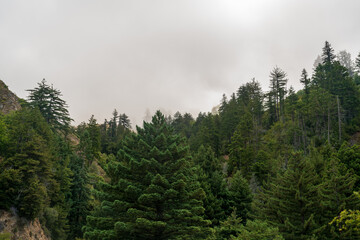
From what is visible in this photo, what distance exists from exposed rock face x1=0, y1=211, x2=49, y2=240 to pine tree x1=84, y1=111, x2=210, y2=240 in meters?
14.9

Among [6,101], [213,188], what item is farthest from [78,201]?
[6,101]

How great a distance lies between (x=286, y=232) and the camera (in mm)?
16188

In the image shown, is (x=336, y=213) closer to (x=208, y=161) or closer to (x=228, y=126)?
(x=208, y=161)

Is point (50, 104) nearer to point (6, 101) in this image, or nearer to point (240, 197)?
point (6, 101)

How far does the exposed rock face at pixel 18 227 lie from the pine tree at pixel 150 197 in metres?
14.9

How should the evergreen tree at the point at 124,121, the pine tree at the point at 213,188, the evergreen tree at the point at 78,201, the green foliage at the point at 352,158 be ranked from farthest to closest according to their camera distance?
the evergreen tree at the point at 124,121 < the evergreen tree at the point at 78,201 < the pine tree at the point at 213,188 < the green foliage at the point at 352,158

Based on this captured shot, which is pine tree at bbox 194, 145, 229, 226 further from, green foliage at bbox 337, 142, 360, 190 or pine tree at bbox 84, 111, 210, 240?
green foliage at bbox 337, 142, 360, 190

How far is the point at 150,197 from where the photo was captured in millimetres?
14375

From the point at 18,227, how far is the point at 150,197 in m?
22.5

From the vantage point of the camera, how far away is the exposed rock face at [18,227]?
24906 mm

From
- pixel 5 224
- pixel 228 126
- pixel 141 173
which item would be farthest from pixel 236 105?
pixel 5 224

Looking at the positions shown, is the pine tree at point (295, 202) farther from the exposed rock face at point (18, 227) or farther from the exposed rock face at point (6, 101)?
the exposed rock face at point (6, 101)

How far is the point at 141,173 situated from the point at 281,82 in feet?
168

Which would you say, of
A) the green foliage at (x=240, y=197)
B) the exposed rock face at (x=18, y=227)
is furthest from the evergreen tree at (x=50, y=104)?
the green foliage at (x=240, y=197)
